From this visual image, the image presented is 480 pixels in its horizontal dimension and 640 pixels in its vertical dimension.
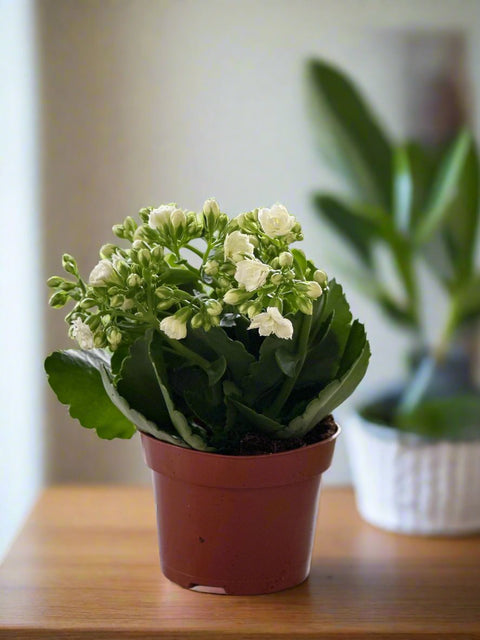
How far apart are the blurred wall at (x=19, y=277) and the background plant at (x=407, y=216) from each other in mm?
480

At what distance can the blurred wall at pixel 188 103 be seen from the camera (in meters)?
1.37

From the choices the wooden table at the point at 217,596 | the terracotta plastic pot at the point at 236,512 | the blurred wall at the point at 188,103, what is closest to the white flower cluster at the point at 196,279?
the terracotta plastic pot at the point at 236,512

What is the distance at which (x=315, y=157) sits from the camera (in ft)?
4.66

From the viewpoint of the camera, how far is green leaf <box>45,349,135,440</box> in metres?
0.65

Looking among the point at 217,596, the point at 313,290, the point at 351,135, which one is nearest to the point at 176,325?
the point at 313,290

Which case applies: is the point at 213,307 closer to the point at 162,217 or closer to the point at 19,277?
the point at 162,217

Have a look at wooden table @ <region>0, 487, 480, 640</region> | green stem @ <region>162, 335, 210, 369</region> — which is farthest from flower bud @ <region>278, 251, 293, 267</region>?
wooden table @ <region>0, 487, 480, 640</region>

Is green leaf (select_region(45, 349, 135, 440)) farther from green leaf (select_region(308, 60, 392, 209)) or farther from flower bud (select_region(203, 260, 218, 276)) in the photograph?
green leaf (select_region(308, 60, 392, 209))

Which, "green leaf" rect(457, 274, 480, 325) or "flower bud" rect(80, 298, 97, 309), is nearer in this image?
"flower bud" rect(80, 298, 97, 309)

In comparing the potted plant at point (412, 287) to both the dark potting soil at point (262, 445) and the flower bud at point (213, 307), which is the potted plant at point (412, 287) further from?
the flower bud at point (213, 307)

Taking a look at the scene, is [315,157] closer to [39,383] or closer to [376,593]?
[39,383]

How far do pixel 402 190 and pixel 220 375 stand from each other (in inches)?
29.0

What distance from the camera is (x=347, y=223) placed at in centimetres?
129

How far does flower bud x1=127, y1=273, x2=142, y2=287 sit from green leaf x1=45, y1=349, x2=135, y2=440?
0.10 m
